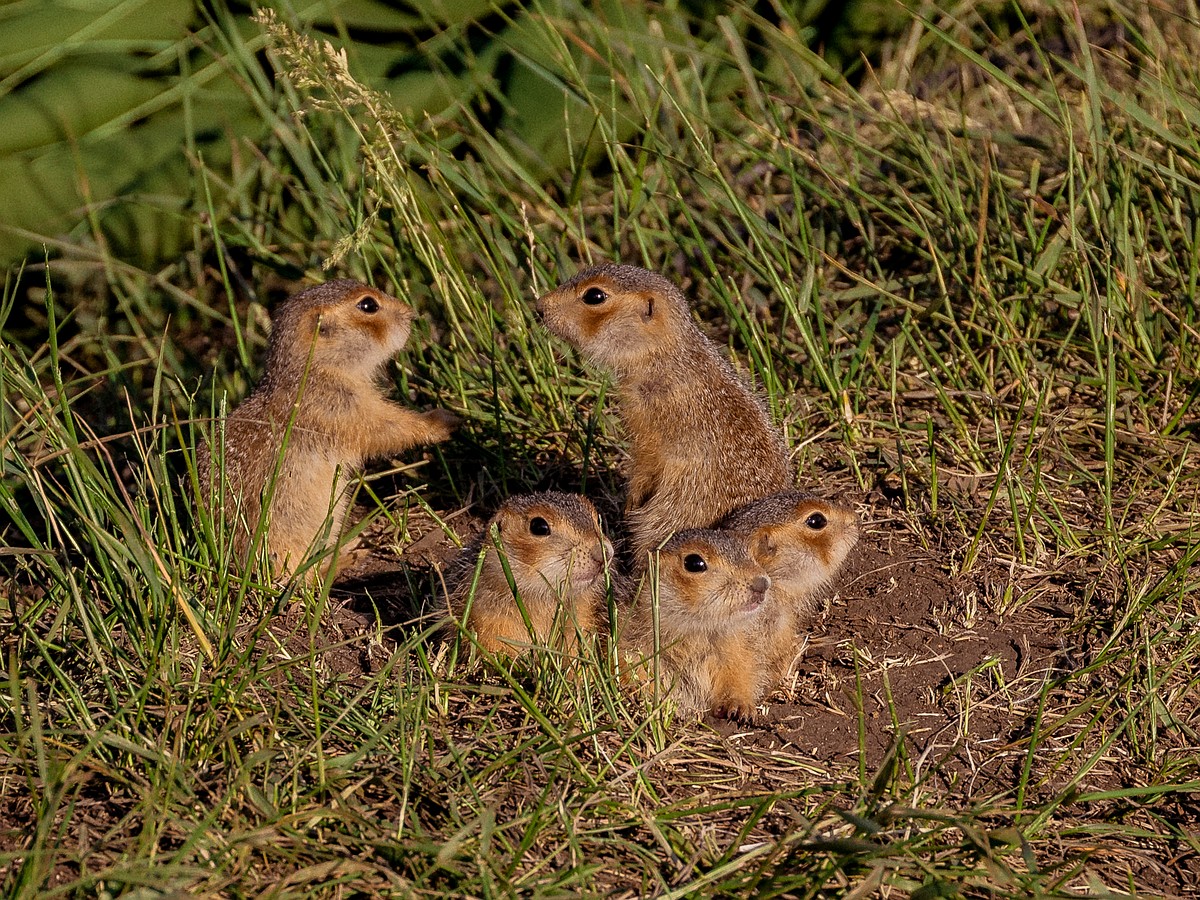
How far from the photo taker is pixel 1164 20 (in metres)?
8.07

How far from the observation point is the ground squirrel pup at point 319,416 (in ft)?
17.3

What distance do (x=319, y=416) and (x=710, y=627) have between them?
1.91m

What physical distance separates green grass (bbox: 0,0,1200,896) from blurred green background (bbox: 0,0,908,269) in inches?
5.9

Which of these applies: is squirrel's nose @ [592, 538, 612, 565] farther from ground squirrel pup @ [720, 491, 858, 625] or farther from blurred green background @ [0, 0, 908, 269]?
blurred green background @ [0, 0, 908, 269]

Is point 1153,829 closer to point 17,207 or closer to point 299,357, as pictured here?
point 299,357

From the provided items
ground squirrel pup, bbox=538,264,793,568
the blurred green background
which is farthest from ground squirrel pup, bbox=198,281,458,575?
the blurred green background

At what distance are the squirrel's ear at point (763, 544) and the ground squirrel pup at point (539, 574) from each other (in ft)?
1.60

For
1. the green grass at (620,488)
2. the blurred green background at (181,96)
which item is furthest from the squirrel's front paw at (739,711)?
the blurred green background at (181,96)

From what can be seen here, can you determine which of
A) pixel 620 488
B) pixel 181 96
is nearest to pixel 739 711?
pixel 620 488

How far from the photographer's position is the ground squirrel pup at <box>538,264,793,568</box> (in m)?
4.98

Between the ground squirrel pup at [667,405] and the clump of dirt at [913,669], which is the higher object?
the ground squirrel pup at [667,405]

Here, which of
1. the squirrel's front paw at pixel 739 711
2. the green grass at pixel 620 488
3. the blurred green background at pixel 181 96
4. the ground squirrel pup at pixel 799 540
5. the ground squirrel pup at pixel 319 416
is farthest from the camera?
the blurred green background at pixel 181 96

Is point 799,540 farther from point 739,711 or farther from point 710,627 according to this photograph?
point 739,711

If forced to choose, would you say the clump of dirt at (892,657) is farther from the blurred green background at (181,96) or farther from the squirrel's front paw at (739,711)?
the blurred green background at (181,96)
